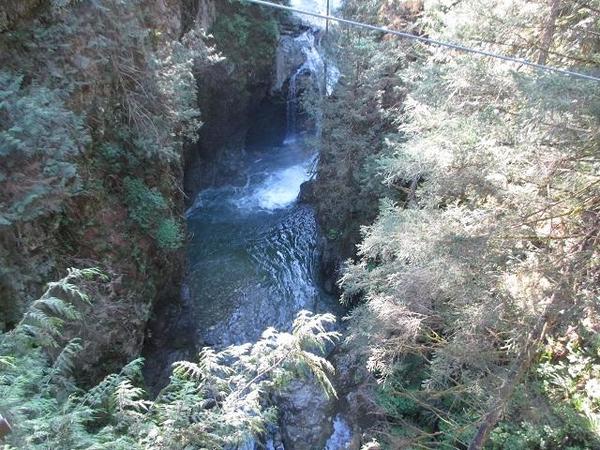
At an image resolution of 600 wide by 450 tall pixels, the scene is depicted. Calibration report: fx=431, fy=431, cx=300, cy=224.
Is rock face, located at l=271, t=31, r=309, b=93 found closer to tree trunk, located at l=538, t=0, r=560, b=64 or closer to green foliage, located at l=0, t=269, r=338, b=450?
tree trunk, located at l=538, t=0, r=560, b=64

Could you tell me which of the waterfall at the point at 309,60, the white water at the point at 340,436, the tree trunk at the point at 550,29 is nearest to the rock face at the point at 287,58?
the waterfall at the point at 309,60

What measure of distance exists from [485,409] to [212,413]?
3.42 m

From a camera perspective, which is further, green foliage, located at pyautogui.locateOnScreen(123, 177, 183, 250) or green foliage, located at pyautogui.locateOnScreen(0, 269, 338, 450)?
green foliage, located at pyautogui.locateOnScreen(123, 177, 183, 250)

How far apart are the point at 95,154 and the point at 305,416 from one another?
5888 millimetres

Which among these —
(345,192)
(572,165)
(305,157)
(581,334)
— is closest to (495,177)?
(572,165)

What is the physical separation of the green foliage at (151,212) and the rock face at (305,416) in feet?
12.1

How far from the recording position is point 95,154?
22.8ft

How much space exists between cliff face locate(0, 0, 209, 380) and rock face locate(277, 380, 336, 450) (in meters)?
3.02

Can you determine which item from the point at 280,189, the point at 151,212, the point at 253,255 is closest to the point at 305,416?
the point at 151,212

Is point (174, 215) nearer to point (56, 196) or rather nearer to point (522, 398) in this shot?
point (56, 196)

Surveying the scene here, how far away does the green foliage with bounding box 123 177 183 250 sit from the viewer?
24.6 feet

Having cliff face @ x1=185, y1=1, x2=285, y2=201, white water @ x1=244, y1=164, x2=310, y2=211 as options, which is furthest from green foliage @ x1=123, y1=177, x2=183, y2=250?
white water @ x1=244, y1=164, x2=310, y2=211

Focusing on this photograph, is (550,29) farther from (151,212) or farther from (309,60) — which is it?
(309,60)

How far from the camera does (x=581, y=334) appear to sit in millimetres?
5270
